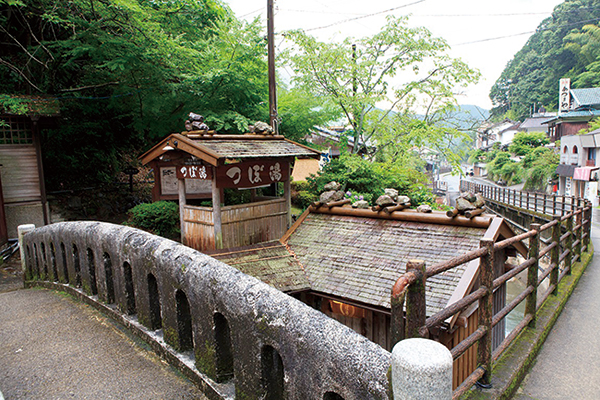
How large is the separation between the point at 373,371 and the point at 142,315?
11.6 ft

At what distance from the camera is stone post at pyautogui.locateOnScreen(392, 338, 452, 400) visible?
1847 millimetres

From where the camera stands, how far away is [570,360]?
4.61 m

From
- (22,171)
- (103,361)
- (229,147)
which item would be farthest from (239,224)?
(22,171)

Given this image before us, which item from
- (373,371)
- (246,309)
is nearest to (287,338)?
(246,309)

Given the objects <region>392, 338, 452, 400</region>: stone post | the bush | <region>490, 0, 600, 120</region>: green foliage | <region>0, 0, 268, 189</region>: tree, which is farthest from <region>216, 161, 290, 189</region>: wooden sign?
<region>490, 0, 600, 120</region>: green foliage

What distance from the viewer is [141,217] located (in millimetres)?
→ 11625

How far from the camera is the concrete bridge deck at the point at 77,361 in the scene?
12.5 feet

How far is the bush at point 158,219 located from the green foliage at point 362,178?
5907mm

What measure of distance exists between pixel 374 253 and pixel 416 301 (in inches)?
202

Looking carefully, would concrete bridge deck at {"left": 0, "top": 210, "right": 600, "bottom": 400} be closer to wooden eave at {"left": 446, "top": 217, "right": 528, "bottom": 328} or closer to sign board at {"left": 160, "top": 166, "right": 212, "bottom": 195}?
wooden eave at {"left": 446, "top": 217, "right": 528, "bottom": 328}

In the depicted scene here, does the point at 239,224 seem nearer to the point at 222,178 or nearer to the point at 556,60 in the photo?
the point at 222,178

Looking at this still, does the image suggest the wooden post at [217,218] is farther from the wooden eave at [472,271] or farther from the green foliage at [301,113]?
the green foliage at [301,113]

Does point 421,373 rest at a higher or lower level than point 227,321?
higher

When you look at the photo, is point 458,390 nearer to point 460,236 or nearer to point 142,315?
point 142,315
